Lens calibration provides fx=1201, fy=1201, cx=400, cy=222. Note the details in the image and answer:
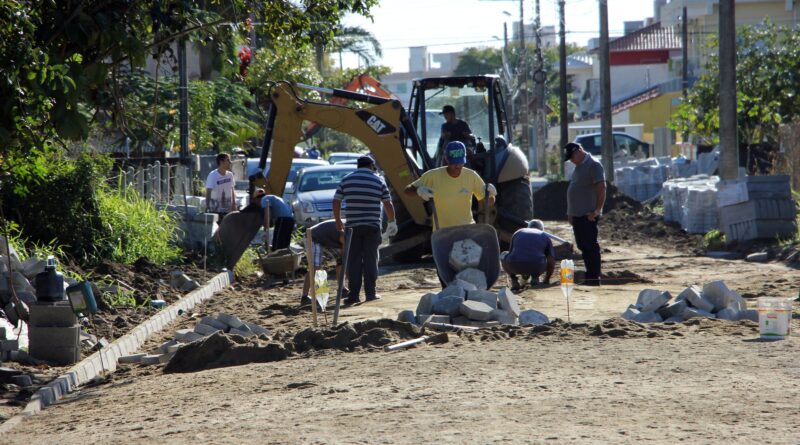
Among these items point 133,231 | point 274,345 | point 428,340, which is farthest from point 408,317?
point 133,231

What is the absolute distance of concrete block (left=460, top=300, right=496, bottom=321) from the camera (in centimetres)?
1112

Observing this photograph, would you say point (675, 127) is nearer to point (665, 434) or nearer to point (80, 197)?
point (80, 197)

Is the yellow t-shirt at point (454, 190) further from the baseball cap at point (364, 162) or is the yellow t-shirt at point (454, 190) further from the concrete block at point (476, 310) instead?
the concrete block at point (476, 310)

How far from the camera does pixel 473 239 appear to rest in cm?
1320

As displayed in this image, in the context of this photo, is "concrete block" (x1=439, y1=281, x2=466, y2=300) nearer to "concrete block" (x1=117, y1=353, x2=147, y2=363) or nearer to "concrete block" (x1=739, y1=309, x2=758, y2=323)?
"concrete block" (x1=739, y1=309, x2=758, y2=323)

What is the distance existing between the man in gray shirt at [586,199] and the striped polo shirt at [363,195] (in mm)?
2393

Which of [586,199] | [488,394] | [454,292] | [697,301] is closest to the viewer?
[488,394]

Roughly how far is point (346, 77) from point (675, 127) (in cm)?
2969

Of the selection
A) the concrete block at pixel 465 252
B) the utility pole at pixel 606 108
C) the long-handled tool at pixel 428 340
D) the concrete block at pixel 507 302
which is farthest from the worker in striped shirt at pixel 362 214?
the utility pole at pixel 606 108

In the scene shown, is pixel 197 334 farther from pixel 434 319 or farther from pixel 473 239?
pixel 473 239

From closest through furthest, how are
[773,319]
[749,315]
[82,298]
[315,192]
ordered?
[773,319], [82,298], [749,315], [315,192]

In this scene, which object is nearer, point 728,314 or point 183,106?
point 728,314

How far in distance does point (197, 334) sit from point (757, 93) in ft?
78.4

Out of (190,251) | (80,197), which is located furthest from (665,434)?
(190,251)
